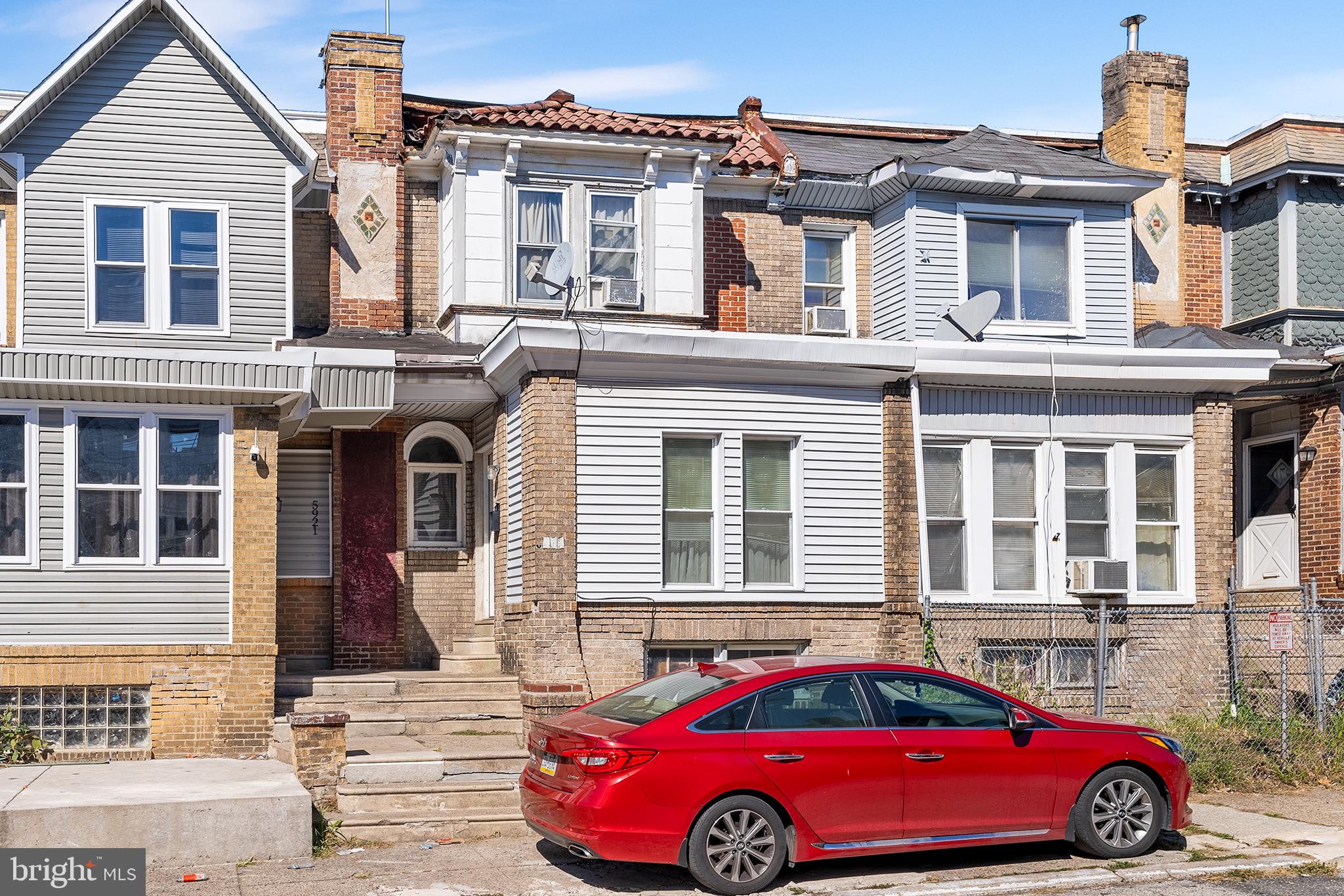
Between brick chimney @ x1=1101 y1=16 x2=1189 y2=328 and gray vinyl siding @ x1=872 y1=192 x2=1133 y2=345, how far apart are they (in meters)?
1.92

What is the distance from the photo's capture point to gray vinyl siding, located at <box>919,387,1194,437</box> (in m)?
16.8

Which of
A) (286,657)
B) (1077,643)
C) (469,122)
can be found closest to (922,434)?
(1077,643)

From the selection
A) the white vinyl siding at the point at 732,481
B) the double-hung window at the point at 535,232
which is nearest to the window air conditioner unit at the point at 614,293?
the double-hung window at the point at 535,232

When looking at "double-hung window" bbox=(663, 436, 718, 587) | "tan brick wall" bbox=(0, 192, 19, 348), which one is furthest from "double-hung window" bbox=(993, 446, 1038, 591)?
"tan brick wall" bbox=(0, 192, 19, 348)

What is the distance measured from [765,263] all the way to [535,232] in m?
3.30

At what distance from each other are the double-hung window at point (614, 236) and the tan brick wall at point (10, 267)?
6.39 m

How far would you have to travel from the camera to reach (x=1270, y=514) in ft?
65.9

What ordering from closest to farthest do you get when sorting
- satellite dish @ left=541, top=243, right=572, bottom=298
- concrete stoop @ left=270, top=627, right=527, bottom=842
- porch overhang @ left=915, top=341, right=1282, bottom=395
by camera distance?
concrete stoop @ left=270, top=627, right=527, bottom=842 < satellite dish @ left=541, top=243, right=572, bottom=298 < porch overhang @ left=915, top=341, right=1282, bottom=395

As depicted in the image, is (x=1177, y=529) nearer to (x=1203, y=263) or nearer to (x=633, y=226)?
(x=1203, y=263)

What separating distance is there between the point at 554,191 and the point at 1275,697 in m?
10.6

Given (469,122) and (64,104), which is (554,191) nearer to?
(469,122)

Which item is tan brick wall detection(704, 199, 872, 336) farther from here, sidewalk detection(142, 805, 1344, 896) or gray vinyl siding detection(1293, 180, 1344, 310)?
sidewalk detection(142, 805, 1344, 896)

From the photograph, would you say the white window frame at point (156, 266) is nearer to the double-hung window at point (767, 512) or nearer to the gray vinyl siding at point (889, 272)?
the double-hung window at point (767, 512)

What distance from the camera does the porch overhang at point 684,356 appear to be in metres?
14.8
